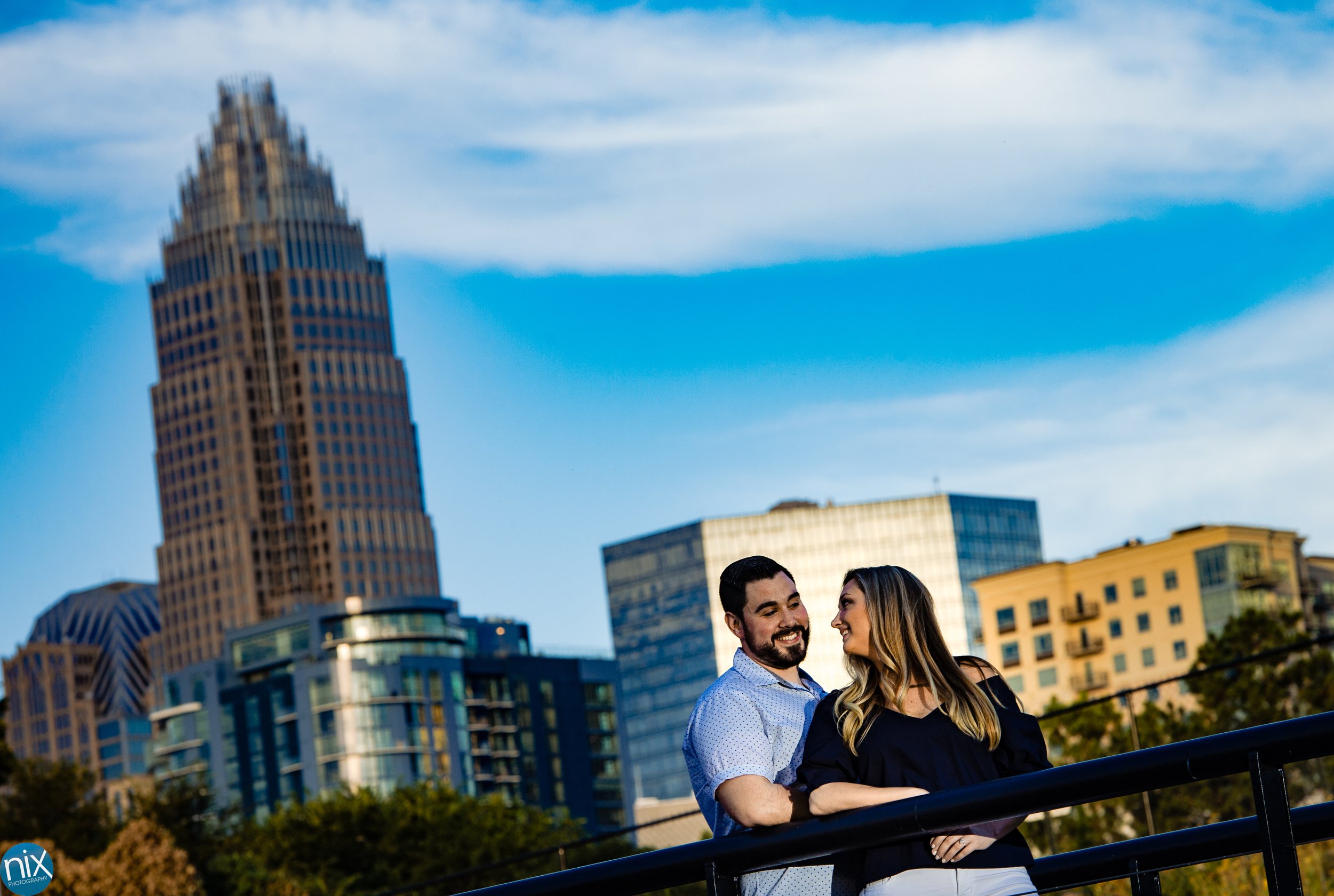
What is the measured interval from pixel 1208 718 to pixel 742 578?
154ft

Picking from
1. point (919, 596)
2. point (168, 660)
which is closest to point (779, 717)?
point (919, 596)

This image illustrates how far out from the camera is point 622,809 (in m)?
143

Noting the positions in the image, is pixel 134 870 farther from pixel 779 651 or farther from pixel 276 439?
pixel 276 439

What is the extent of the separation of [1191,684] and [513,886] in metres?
50.7

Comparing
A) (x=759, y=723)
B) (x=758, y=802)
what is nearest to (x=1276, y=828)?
(x=758, y=802)

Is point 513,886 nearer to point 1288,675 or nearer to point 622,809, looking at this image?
point 1288,675

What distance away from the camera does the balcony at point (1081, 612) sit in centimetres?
11288

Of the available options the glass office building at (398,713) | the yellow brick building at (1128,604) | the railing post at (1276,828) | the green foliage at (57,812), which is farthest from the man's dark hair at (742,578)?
the glass office building at (398,713)

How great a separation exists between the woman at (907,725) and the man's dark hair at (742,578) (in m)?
0.65

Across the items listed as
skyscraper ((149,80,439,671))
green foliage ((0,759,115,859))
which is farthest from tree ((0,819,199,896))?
skyscraper ((149,80,439,671))

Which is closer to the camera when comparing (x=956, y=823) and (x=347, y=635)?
(x=956, y=823)

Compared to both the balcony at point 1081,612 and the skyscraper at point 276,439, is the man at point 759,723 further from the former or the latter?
the skyscraper at point 276,439

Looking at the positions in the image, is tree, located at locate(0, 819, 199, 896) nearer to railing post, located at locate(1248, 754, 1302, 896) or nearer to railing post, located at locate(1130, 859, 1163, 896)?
railing post, located at locate(1130, 859, 1163, 896)

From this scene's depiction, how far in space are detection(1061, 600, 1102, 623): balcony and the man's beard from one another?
111757 mm
